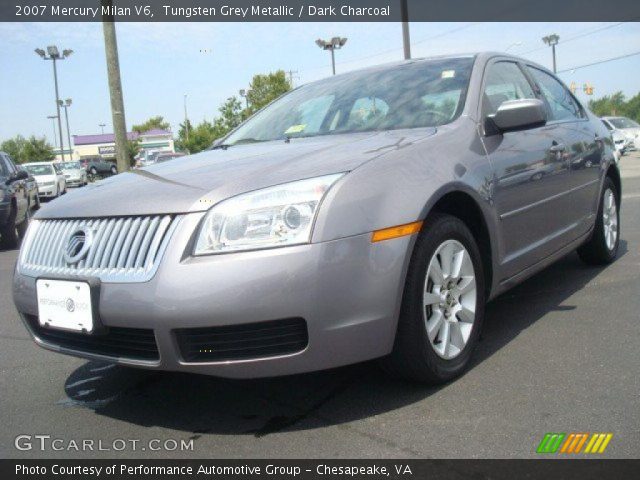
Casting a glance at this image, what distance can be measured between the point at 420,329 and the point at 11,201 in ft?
27.4

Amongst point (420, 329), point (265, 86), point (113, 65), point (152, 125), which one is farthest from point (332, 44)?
point (152, 125)

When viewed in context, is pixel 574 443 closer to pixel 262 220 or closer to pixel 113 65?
pixel 262 220

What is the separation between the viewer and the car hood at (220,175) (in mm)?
2443

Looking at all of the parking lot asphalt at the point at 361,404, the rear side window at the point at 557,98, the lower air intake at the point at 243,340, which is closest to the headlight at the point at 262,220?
the lower air intake at the point at 243,340

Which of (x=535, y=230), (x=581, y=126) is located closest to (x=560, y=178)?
(x=535, y=230)

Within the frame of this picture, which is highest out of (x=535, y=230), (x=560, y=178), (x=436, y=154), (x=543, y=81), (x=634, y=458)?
(x=543, y=81)

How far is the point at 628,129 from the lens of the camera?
914 inches

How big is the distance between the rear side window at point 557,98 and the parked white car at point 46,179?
2129 centimetres

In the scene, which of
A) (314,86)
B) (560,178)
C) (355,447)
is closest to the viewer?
(355,447)

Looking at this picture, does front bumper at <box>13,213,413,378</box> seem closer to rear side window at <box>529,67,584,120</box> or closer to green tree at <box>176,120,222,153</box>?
rear side window at <box>529,67,584,120</box>

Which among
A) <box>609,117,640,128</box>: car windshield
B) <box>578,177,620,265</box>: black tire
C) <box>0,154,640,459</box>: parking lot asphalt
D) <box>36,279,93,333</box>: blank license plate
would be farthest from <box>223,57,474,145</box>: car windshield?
<box>609,117,640,128</box>: car windshield
